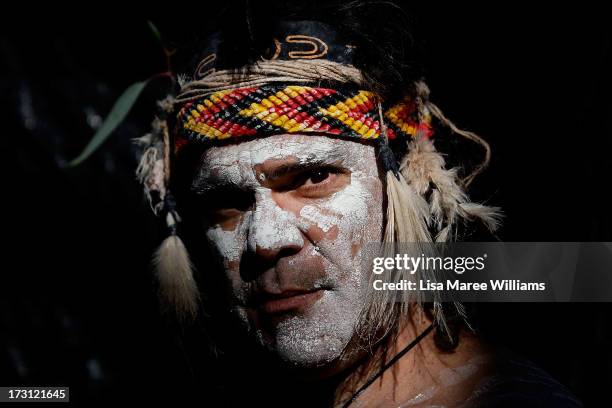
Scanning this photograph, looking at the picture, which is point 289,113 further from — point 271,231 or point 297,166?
point 271,231

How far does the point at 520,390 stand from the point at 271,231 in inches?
32.5

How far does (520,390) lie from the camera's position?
5.88 feet

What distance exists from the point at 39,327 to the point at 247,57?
6.89ft

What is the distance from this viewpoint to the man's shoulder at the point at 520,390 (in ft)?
5.77

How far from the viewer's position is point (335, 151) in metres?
2.00

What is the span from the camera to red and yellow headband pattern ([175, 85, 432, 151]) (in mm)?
1988

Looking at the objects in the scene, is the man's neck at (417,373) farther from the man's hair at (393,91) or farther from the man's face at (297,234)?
the man's face at (297,234)

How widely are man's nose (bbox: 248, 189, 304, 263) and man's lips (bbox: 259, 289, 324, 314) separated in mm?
109

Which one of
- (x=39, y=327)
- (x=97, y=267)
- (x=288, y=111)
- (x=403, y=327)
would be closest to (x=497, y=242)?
(x=403, y=327)

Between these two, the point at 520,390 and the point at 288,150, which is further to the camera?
the point at 288,150

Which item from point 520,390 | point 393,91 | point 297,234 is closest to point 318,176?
point 297,234

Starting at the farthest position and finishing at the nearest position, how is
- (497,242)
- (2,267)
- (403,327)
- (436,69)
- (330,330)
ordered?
(2,267) → (436,69) → (497,242) → (403,327) → (330,330)

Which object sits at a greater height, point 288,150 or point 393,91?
point 393,91

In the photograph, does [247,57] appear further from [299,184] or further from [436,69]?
[436,69]
